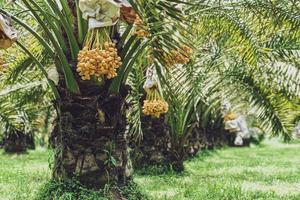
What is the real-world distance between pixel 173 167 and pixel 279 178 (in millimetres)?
1548

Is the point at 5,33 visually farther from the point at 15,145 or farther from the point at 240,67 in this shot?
the point at 15,145

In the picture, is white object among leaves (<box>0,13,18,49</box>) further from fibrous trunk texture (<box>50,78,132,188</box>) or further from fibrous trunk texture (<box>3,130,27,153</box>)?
fibrous trunk texture (<box>3,130,27,153</box>)

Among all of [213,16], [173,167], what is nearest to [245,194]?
[213,16]

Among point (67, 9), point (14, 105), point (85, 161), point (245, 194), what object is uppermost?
point (67, 9)

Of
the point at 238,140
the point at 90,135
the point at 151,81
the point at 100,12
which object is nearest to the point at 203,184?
the point at 151,81

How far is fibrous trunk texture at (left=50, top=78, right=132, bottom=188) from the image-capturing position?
453cm

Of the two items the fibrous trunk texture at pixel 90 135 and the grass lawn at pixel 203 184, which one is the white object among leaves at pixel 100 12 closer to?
the fibrous trunk texture at pixel 90 135

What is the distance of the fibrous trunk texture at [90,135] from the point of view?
4.53 meters

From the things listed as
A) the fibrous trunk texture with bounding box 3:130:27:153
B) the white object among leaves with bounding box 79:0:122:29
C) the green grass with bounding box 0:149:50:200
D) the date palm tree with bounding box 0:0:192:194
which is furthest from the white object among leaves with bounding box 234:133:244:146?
the white object among leaves with bounding box 79:0:122:29

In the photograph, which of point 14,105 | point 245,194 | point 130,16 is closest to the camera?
point 130,16

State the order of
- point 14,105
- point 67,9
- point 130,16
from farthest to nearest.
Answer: point 14,105, point 67,9, point 130,16

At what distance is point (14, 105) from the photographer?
721 centimetres

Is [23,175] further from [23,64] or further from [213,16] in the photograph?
[213,16]

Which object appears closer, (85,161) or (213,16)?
(85,161)
